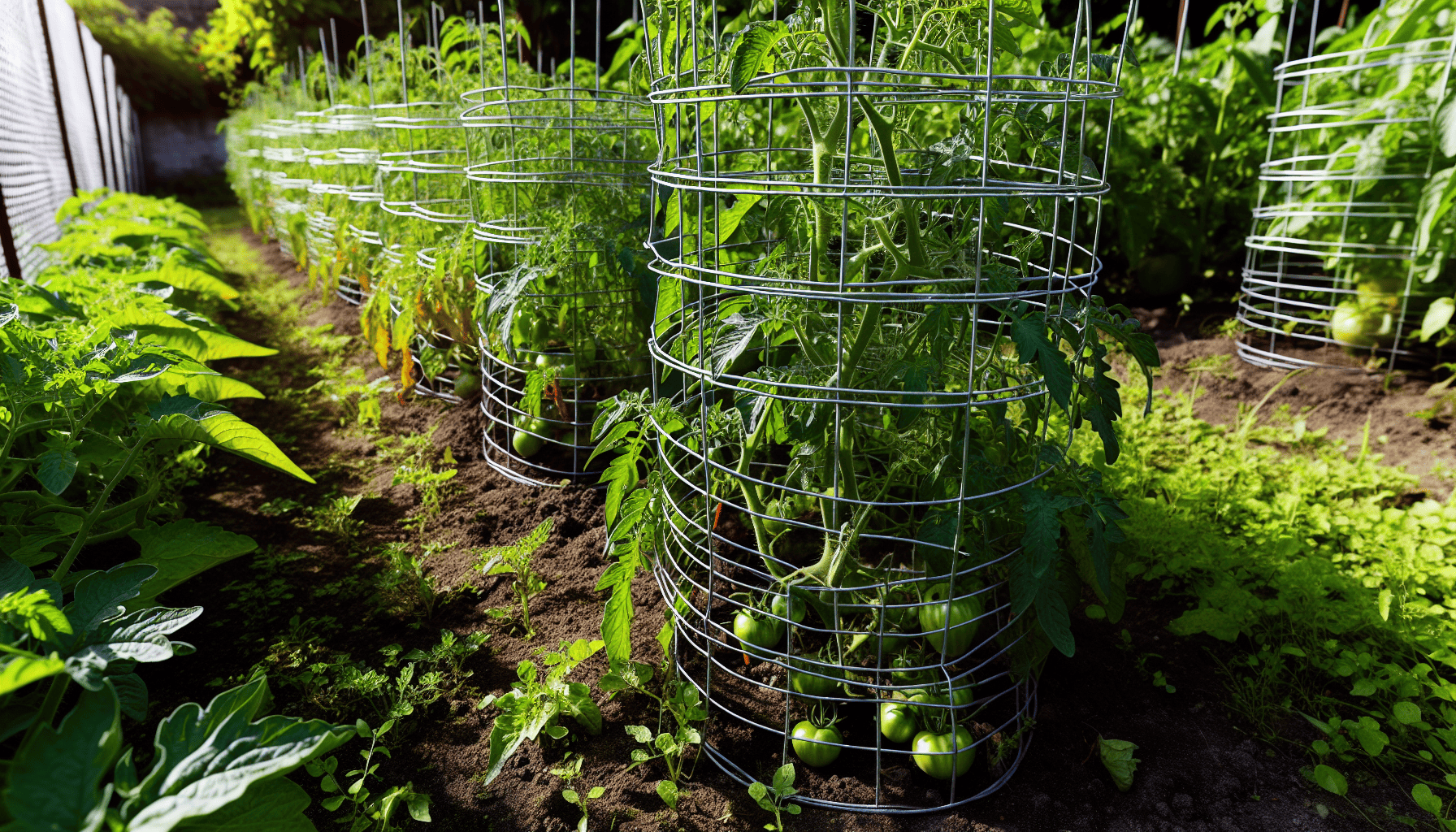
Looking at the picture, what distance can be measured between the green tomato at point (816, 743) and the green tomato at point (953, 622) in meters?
0.27

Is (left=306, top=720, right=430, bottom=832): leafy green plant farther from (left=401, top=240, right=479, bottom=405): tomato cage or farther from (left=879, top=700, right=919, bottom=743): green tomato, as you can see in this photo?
(left=401, top=240, right=479, bottom=405): tomato cage

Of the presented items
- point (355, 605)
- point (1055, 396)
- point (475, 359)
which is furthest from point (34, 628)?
point (475, 359)

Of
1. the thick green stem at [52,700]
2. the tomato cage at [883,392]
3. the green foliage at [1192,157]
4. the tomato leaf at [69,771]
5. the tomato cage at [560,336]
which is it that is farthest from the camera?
the green foliage at [1192,157]

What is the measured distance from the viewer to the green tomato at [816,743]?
1.48 m

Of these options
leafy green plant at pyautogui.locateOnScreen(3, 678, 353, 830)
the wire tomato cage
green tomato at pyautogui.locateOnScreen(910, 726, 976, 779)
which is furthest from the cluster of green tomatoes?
the wire tomato cage

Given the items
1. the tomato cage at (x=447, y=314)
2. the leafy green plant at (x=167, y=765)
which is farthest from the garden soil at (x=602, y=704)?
the tomato cage at (x=447, y=314)

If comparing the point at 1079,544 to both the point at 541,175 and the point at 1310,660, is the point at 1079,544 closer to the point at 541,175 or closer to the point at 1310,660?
the point at 1310,660

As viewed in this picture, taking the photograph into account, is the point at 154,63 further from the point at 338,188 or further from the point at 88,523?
the point at 88,523

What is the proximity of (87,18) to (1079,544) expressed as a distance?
18953 millimetres

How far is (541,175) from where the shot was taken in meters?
2.46

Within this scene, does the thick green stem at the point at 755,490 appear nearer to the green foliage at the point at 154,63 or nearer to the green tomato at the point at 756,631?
the green tomato at the point at 756,631

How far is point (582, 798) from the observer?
57.4 inches

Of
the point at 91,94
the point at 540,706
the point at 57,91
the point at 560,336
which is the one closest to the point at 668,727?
the point at 540,706

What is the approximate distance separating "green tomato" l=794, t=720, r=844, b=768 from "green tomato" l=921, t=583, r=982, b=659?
0.27m
